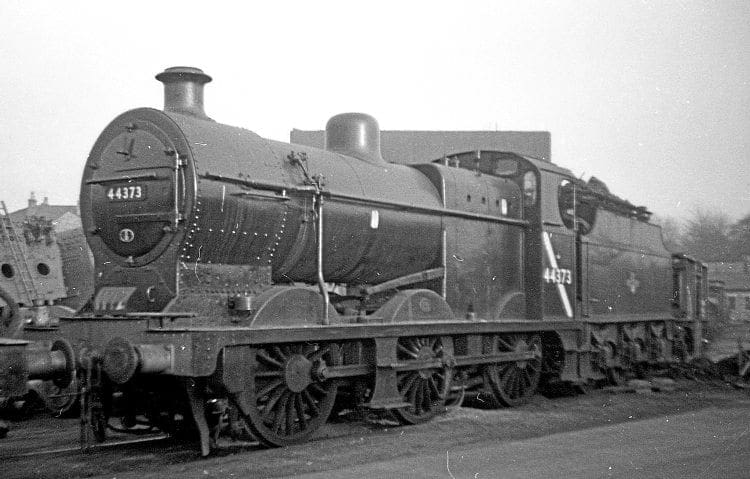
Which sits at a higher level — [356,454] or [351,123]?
[351,123]

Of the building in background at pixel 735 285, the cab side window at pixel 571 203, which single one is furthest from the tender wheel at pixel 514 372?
the building in background at pixel 735 285

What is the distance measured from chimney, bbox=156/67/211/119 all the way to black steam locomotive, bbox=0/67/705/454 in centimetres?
2

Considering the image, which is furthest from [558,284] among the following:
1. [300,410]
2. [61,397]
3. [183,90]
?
[61,397]

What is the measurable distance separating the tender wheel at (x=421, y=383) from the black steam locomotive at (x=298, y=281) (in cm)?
3

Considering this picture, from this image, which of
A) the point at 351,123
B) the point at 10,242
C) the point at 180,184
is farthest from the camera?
the point at 10,242

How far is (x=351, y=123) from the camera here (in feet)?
31.6

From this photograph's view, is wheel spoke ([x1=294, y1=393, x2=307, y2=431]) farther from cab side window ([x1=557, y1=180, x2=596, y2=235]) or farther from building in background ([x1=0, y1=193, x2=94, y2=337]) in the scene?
building in background ([x1=0, y1=193, x2=94, y2=337])

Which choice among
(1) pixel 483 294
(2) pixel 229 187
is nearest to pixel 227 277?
(2) pixel 229 187

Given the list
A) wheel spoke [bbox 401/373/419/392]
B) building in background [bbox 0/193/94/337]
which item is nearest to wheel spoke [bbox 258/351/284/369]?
wheel spoke [bbox 401/373/419/392]

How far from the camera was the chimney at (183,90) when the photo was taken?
7.84 metres

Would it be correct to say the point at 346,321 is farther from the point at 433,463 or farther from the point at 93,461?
the point at 93,461

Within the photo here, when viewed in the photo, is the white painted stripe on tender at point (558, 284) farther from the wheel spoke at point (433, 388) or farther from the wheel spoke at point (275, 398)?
the wheel spoke at point (275, 398)

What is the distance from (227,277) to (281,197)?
996 millimetres

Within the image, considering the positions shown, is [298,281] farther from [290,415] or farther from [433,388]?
[433,388]
